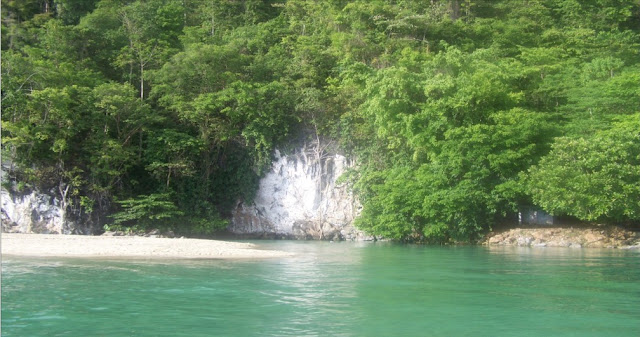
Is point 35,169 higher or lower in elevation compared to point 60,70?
lower

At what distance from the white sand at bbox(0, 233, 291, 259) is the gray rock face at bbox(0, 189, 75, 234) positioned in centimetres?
476

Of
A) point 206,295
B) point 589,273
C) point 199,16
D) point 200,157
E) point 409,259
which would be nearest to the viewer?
point 206,295

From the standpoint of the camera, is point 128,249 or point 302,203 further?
point 302,203

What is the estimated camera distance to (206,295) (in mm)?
10875

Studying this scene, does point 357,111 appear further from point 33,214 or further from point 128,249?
point 33,214

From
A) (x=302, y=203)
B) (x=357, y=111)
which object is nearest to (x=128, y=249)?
(x=302, y=203)

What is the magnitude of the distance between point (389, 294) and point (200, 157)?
20.7 meters

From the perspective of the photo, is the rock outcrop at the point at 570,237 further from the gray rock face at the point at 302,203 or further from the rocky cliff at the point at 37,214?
the rocky cliff at the point at 37,214

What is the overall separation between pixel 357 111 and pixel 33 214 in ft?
54.9

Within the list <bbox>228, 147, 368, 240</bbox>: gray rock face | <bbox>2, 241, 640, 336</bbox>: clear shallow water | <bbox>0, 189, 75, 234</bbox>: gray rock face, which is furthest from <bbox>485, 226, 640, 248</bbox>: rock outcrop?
<bbox>0, 189, 75, 234</bbox>: gray rock face

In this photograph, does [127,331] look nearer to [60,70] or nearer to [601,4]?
[60,70]

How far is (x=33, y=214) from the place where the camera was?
26.4 metres

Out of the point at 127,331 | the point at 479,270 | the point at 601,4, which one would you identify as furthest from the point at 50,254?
the point at 601,4

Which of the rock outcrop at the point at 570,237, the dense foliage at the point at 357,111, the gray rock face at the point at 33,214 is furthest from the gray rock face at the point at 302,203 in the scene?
the gray rock face at the point at 33,214
